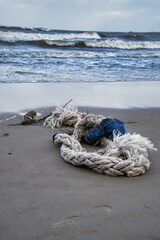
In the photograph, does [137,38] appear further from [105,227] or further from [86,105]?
[105,227]

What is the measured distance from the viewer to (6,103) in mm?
5590

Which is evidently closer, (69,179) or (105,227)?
(105,227)

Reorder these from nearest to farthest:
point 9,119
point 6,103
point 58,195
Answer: point 58,195 → point 9,119 → point 6,103

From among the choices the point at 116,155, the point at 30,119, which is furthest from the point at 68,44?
the point at 116,155

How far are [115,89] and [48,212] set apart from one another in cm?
552

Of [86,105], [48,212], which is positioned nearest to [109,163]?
[48,212]

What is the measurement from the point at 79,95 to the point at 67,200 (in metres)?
4.44

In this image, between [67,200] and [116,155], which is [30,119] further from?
[67,200]

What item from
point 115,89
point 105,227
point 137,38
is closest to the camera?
point 105,227

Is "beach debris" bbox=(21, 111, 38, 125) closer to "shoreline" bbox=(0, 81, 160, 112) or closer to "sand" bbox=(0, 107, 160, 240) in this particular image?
"shoreline" bbox=(0, 81, 160, 112)

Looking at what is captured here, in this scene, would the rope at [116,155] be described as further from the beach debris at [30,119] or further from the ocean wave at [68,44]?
the ocean wave at [68,44]

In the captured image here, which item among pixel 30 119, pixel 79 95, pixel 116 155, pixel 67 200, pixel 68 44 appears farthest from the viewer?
pixel 68 44

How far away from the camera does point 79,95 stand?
21.6ft

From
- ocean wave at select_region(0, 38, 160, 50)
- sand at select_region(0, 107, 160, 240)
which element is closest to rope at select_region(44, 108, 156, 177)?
sand at select_region(0, 107, 160, 240)
